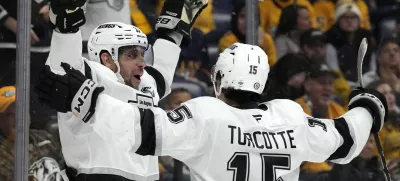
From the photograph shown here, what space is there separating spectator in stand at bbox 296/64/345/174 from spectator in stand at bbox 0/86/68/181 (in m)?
1.42

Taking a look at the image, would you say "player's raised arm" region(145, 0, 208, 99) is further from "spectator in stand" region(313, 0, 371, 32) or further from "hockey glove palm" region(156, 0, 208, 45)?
"spectator in stand" region(313, 0, 371, 32)

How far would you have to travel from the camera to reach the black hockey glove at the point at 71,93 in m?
2.18

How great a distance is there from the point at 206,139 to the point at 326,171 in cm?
208

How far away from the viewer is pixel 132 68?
2.97 m

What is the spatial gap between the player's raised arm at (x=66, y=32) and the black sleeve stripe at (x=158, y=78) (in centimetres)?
82

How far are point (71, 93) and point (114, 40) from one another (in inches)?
30.2

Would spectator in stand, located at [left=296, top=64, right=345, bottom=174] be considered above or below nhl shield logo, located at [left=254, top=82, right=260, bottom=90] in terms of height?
below

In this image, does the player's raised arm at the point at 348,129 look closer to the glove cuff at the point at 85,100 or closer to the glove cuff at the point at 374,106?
the glove cuff at the point at 374,106

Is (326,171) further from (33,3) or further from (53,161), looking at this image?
(33,3)

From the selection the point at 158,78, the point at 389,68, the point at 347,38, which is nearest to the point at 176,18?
the point at 158,78

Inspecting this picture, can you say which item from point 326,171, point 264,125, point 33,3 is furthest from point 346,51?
point 264,125

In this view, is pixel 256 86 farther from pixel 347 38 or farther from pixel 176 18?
pixel 347 38

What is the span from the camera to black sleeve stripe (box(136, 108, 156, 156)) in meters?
2.24

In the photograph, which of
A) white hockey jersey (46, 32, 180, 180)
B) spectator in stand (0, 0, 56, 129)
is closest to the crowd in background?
spectator in stand (0, 0, 56, 129)
